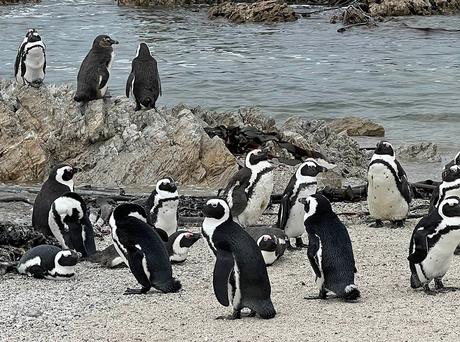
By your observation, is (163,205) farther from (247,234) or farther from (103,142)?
(103,142)

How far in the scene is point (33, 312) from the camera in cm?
652

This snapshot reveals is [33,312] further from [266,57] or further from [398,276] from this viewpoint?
[266,57]

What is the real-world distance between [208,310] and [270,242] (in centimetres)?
134

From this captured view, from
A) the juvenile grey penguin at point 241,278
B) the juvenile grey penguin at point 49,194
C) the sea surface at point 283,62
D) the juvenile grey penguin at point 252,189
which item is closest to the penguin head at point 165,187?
the juvenile grey penguin at point 252,189

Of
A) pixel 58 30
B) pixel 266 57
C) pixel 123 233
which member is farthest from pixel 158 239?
pixel 58 30

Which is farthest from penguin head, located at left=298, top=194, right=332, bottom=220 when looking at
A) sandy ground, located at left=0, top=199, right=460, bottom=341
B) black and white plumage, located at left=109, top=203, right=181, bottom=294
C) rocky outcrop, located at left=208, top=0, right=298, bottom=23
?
rocky outcrop, located at left=208, top=0, right=298, bottom=23

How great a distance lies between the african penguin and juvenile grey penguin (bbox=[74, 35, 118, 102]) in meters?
4.18

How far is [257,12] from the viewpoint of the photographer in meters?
32.4

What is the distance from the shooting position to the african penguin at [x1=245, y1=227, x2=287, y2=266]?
7891 mm

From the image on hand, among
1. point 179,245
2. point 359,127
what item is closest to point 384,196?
point 179,245

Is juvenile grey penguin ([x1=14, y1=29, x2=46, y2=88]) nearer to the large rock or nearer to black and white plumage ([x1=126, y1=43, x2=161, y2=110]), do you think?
the large rock

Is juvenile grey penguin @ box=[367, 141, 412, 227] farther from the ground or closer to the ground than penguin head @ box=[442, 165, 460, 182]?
closer to the ground

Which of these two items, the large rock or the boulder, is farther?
the boulder

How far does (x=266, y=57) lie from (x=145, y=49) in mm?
12621
